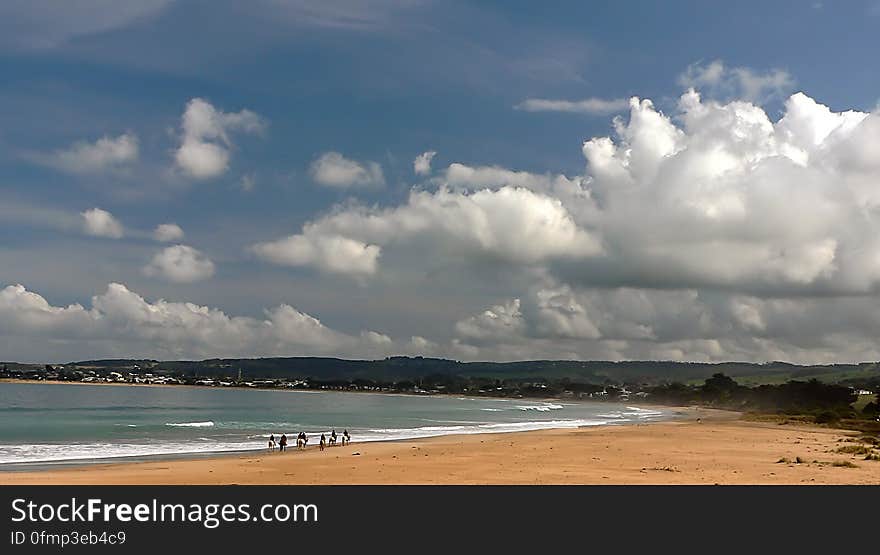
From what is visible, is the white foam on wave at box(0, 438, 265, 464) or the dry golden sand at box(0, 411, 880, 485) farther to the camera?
the white foam on wave at box(0, 438, 265, 464)

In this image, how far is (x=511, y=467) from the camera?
2941 centimetres

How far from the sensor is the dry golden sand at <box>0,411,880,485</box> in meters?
25.1

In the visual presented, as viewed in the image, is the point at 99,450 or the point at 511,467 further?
the point at 99,450

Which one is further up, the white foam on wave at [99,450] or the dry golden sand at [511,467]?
the dry golden sand at [511,467]

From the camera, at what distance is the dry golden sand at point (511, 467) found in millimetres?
25141

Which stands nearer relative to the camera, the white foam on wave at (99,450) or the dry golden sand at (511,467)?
the dry golden sand at (511,467)

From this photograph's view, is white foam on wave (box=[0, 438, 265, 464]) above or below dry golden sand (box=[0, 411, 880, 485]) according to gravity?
below

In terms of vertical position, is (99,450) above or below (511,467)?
below

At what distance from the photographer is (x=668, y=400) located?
639 feet
